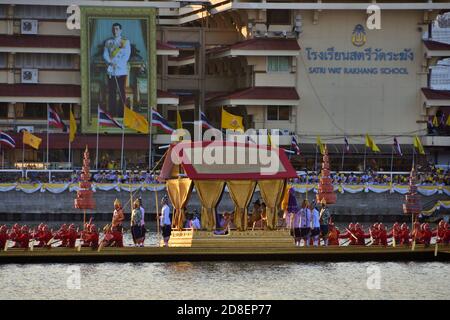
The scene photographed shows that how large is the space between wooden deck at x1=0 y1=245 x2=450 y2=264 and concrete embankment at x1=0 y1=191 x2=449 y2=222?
28.9 m

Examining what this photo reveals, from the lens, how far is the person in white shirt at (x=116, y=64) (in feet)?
321

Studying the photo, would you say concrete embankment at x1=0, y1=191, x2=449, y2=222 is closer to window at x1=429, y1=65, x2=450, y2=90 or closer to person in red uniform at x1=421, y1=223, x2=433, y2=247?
window at x1=429, y1=65, x2=450, y2=90

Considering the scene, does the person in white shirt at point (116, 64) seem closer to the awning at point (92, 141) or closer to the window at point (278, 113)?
the awning at point (92, 141)

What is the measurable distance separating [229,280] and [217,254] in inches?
98.8

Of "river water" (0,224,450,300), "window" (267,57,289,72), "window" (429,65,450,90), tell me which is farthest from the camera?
"window" (429,65,450,90)

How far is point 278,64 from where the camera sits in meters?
99.9

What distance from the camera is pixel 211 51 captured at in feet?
340

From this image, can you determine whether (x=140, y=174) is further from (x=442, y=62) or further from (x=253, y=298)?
(x=253, y=298)

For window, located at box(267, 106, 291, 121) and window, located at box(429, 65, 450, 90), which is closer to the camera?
window, located at box(267, 106, 291, 121)

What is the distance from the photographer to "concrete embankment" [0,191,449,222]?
88750mm

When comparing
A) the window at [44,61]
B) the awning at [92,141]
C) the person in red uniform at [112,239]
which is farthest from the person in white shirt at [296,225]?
the window at [44,61]

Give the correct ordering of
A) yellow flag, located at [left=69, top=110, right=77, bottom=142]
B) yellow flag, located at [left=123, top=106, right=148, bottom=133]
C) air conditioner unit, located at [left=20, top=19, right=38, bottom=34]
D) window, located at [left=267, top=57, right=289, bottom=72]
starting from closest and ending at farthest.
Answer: yellow flag, located at [left=69, top=110, right=77, bottom=142]
yellow flag, located at [left=123, top=106, right=148, bottom=133]
air conditioner unit, located at [left=20, top=19, right=38, bottom=34]
window, located at [left=267, top=57, right=289, bottom=72]

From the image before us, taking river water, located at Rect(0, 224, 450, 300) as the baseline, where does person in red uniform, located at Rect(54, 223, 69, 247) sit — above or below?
above

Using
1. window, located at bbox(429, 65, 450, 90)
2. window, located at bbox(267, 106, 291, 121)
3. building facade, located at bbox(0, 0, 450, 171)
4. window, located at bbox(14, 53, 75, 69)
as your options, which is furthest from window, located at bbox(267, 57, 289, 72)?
window, located at bbox(14, 53, 75, 69)
